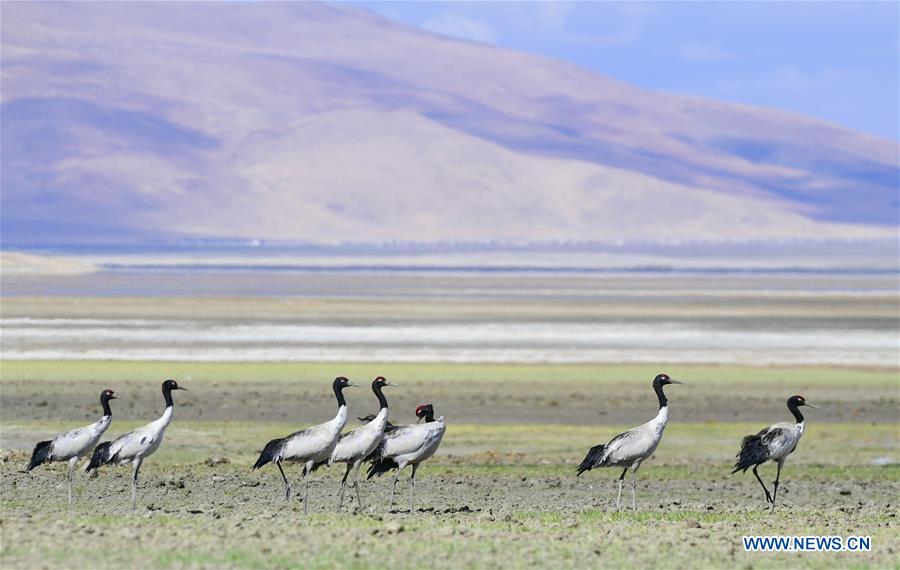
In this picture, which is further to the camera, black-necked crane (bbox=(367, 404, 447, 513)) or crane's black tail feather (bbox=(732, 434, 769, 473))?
crane's black tail feather (bbox=(732, 434, 769, 473))

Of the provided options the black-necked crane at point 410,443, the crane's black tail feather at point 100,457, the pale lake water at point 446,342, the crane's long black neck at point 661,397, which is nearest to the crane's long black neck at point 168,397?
the crane's black tail feather at point 100,457

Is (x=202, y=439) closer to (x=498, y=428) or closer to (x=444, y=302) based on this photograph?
(x=498, y=428)

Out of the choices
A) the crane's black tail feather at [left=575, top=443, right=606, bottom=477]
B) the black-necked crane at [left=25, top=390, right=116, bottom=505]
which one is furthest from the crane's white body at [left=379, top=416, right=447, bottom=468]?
the black-necked crane at [left=25, top=390, right=116, bottom=505]

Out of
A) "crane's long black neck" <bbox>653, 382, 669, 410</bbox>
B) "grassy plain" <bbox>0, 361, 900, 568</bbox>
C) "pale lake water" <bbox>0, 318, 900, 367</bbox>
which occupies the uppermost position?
"pale lake water" <bbox>0, 318, 900, 367</bbox>

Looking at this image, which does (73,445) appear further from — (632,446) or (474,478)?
(632,446)

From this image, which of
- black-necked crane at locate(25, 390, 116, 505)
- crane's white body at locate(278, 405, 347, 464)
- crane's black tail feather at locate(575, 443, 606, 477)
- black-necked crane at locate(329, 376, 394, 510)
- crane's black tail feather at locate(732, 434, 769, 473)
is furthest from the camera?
crane's black tail feather at locate(732, 434, 769, 473)

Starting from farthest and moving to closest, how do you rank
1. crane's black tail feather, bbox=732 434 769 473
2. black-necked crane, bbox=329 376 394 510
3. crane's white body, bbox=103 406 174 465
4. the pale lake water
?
1. the pale lake water
2. crane's black tail feather, bbox=732 434 769 473
3. black-necked crane, bbox=329 376 394 510
4. crane's white body, bbox=103 406 174 465

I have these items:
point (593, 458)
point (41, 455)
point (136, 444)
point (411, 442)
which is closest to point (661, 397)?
point (593, 458)

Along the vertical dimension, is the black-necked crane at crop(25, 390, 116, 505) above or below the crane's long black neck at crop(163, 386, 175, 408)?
below

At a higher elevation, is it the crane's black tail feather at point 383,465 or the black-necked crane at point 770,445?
the black-necked crane at point 770,445

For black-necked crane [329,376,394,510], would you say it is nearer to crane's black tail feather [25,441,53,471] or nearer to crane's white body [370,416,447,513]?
crane's white body [370,416,447,513]

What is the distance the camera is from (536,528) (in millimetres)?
14250

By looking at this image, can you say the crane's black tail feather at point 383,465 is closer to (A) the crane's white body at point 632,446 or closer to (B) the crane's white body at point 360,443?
(B) the crane's white body at point 360,443

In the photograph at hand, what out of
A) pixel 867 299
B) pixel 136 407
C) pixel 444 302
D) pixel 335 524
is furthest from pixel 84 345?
pixel 867 299
